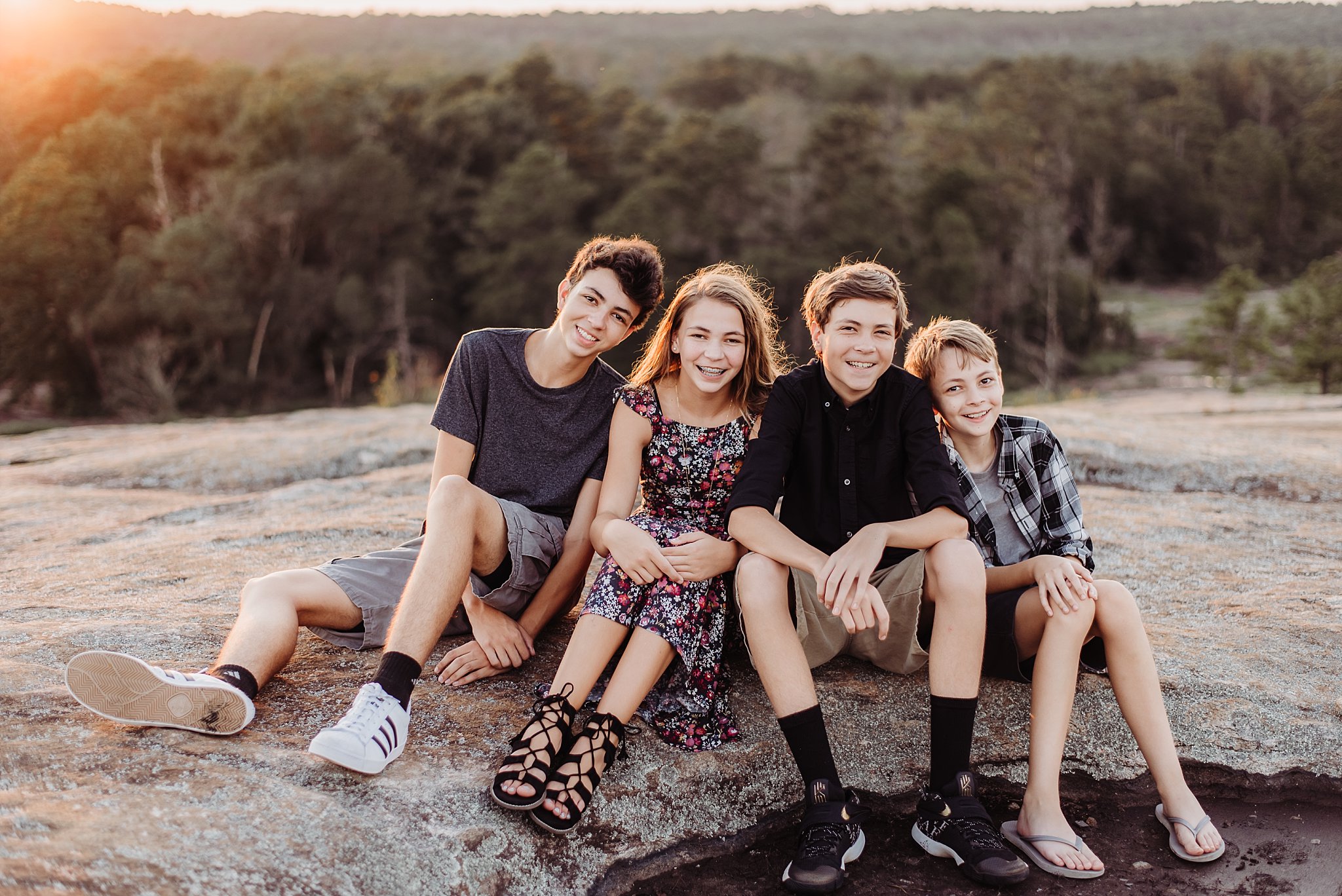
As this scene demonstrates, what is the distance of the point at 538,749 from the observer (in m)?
2.27

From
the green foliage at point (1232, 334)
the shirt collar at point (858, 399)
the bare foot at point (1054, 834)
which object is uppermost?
the shirt collar at point (858, 399)

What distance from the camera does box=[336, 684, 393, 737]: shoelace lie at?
7.23 feet

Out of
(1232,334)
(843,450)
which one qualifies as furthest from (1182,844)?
(1232,334)

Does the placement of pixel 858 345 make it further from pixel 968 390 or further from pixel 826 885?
pixel 826 885

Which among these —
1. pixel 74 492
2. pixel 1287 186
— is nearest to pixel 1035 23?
pixel 1287 186

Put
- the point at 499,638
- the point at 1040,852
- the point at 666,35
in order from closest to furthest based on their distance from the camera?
the point at 1040,852, the point at 499,638, the point at 666,35

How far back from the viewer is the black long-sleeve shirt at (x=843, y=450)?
8.77 ft

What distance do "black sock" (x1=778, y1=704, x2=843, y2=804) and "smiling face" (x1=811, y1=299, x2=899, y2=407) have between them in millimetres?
884

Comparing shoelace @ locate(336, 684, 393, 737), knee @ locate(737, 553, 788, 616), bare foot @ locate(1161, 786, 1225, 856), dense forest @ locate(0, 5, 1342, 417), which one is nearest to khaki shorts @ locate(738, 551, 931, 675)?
knee @ locate(737, 553, 788, 616)

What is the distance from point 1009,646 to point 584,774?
1189 mm

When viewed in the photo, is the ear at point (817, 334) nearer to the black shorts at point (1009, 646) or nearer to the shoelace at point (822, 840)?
the black shorts at point (1009, 646)

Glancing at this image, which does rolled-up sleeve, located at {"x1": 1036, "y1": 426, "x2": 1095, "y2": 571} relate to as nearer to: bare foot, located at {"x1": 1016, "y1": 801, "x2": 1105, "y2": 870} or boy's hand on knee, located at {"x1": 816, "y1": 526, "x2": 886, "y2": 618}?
boy's hand on knee, located at {"x1": 816, "y1": 526, "x2": 886, "y2": 618}

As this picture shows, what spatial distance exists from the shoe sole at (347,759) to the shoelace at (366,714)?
54mm

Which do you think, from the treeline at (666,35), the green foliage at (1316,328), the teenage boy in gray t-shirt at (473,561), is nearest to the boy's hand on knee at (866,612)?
the teenage boy in gray t-shirt at (473,561)
